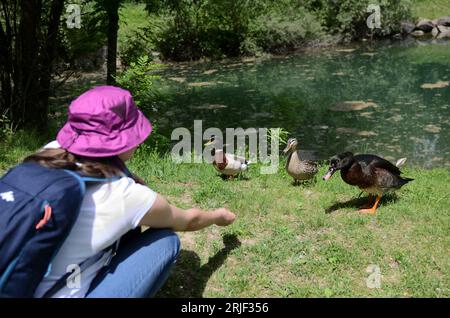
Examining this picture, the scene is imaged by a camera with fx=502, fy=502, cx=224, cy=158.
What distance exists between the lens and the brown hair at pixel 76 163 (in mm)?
2542

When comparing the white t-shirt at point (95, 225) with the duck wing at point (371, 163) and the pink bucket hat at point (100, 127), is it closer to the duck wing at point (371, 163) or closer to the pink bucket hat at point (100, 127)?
the pink bucket hat at point (100, 127)

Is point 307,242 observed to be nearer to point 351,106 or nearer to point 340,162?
point 340,162

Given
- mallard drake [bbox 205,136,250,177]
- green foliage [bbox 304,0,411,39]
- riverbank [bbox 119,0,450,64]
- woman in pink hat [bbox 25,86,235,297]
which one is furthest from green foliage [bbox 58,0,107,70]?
green foliage [bbox 304,0,411,39]

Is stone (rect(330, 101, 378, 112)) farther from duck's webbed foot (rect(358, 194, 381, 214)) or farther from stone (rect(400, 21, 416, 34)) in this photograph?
stone (rect(400, 21, 416, 34))

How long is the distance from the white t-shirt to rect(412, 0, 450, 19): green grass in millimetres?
34083

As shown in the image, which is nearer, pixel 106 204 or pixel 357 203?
pixel 106 204

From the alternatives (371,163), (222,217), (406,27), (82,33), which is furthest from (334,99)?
(406,27)

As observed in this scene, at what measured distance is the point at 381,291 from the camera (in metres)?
3.72

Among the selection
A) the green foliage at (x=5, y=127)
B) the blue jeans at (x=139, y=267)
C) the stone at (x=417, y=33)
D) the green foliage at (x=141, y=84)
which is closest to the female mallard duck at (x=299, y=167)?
the green foliage at (x=141, y=84)

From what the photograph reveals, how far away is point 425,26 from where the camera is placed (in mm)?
31219

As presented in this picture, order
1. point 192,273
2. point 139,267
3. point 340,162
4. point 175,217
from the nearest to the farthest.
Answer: point 139,267
point 175,217
point 192,273
point 340,162

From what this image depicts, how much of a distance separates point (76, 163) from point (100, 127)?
23 centimetres

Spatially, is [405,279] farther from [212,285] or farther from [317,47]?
[317,47]

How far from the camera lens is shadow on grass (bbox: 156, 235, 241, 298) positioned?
3643mm
